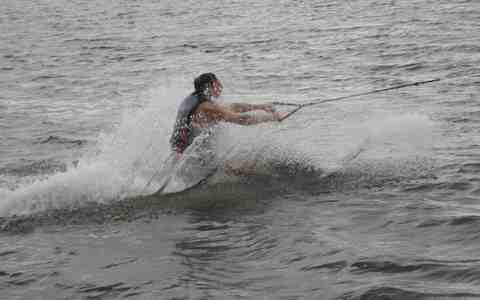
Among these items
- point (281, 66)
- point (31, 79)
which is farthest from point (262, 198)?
→ point (31, 79)

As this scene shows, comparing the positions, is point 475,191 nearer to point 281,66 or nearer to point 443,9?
point 281,66

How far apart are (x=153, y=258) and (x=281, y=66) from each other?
588 inches

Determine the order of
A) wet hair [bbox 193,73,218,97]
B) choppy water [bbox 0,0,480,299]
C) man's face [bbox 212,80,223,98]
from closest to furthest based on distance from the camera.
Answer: choppy water [bbox 0,0,480,299], wet hair [bbox 193,73,218,97], man's face [bbox 212,80,223,98]

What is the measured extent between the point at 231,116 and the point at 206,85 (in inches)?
22.5

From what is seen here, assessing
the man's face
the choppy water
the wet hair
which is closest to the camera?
the choppy water

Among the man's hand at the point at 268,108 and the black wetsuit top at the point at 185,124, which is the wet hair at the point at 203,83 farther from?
the man's hand at the point at 268,108

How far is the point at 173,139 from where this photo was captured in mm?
10984

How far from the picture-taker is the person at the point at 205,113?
34.5ft

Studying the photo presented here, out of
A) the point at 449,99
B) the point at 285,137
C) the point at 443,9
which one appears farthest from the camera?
the point at 443,9

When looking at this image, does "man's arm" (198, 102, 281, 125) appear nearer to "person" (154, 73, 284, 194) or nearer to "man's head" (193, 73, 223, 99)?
"person" (154, 73, 284, 194)

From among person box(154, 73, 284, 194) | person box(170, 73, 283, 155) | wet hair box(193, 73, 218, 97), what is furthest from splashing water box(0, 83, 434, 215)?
wet hair box(193, 73, 218, 97)

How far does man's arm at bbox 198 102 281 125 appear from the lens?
1051cm

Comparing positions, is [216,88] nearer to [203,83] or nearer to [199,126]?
[203,83]

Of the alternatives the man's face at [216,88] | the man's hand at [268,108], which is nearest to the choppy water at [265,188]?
the man's face at [216,88]
